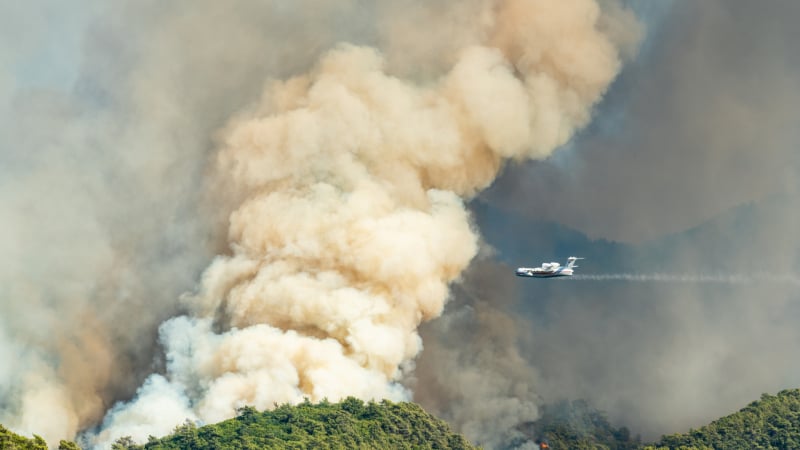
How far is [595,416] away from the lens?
4267 inches

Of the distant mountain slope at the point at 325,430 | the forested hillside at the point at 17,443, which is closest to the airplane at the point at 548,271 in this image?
the distant mountain slope at the point at 325,430

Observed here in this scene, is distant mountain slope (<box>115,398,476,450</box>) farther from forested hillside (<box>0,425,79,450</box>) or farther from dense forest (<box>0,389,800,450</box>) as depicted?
forested hillside (<box>0,425,79,450</box>)

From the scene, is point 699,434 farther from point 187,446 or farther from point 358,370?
point 187,446

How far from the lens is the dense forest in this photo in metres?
81.6

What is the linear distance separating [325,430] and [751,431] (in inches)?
1301

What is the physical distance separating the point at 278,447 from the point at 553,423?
1189 inches

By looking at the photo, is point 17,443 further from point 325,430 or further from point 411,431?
point 411,431

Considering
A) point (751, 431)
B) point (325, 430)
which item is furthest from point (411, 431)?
point (751, 431)

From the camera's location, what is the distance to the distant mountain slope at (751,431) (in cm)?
9812

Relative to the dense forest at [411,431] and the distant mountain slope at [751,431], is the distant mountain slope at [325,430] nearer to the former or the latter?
the dense forest at [411,431]

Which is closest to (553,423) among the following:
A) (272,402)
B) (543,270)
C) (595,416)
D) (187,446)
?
(595,416)

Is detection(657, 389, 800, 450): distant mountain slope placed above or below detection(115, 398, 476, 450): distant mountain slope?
above

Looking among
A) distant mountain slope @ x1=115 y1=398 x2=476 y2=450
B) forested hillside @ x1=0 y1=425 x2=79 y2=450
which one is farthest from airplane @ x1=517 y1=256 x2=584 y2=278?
forested hillside @ x1=0 y1=425 x2=79 y2=450

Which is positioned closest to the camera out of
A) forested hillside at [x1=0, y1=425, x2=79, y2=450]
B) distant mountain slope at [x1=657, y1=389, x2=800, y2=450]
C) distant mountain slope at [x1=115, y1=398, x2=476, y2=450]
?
forested hillside at [x1=0, y1=425, x2=79, y2=450]
